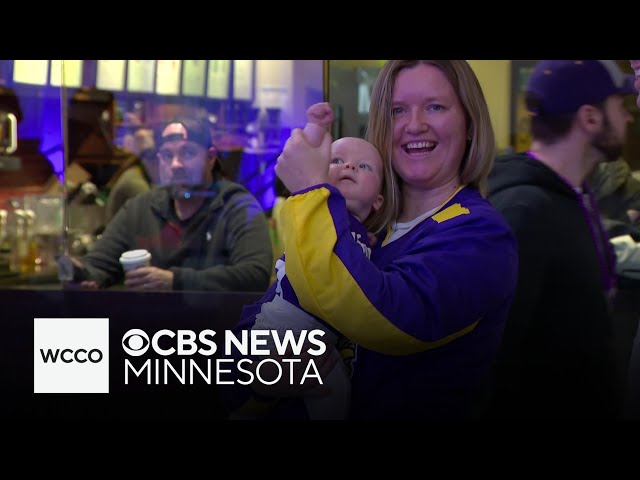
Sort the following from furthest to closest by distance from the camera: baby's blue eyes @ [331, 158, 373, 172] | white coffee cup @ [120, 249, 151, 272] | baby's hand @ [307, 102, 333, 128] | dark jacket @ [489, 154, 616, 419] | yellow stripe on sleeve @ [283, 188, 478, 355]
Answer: white coffee cup @ [120, 249, 151, 272], dark jacket @ [489, 154, 616, 419], baby's blue eyes @ [331, 158, 373, 172], baby's hand @ [307, 102, 333, 128], yellow stripe on sleeve @ [283, 188, 478, 355]

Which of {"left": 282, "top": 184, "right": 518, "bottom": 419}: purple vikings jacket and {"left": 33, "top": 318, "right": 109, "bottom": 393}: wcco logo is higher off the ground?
{"left": 282, "top": 184, "right": 518, "bottom": 419}: purple vikings jacket

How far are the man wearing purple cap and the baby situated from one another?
586 millimetres

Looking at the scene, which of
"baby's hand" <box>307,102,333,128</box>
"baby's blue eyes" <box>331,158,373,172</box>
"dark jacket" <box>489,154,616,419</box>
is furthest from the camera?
"dark jacket" <box>489,154,616,419</box>

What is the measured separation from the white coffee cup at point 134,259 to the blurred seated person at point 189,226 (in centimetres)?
1

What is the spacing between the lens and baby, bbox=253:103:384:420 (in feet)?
5.83

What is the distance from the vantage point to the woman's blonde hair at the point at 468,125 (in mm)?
1790

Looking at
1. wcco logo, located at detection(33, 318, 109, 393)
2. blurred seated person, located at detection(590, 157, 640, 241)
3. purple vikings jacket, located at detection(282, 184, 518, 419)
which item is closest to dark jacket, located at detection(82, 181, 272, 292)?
wcco logo, located at detection(33, 318, 109, 393)

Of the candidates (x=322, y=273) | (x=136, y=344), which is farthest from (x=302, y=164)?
(x=136, y=344)

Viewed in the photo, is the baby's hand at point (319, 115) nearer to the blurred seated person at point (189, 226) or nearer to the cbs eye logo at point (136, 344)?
the blurred seated person at point (189, 226)

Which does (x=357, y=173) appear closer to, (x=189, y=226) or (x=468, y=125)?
(x=468, y=125)

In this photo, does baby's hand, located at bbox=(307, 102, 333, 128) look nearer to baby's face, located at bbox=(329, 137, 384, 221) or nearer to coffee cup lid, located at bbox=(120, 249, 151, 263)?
baby's face, located at bbox=(329, 137, 384, 221)

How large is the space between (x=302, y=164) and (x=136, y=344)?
956 millimetres

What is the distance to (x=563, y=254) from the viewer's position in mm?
2287

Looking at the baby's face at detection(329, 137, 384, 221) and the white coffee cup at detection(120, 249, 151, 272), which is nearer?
the baby's face at detection(329, 137, 384, 221)
